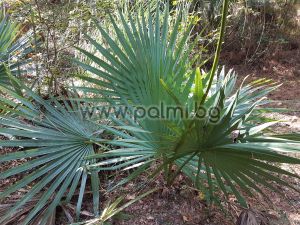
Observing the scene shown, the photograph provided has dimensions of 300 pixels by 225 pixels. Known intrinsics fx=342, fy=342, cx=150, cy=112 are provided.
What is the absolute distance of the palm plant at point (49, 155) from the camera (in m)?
1.73

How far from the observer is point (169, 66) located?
2.06 meters

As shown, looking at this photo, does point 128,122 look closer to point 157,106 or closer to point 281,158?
point 157,106

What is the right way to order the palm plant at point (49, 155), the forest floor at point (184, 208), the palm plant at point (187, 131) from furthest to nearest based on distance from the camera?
the forest floor at point (184, 208) < the palm plant at point (49, 155) < the palm plant at point (187, 131)

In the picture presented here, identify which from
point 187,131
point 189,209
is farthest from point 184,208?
point 187,131

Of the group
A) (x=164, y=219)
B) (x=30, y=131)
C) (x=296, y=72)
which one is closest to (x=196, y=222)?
(x=164, y=219)

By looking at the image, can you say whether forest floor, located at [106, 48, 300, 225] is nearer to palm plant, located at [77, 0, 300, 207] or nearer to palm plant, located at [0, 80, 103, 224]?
palm plant, located at [77, 0, 300, 207]

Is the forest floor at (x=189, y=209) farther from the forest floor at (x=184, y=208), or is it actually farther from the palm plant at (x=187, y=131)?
the palm plant at (x=187, y=131)

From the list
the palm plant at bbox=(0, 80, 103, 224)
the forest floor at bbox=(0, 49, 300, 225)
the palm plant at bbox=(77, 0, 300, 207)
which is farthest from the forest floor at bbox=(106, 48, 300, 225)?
the palm plant at bbox=(0, 80, 103, 224)

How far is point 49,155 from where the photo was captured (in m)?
1.85

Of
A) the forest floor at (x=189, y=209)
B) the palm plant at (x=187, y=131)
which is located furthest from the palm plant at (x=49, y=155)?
the forest floor at (x=189, y=209)

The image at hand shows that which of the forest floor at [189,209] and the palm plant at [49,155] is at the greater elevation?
the palm plant at [49,155]

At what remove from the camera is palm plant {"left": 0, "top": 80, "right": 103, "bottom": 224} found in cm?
173

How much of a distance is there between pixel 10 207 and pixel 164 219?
83 centimetres

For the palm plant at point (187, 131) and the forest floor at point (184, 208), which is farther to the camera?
the forest floor at point (184, 208)
